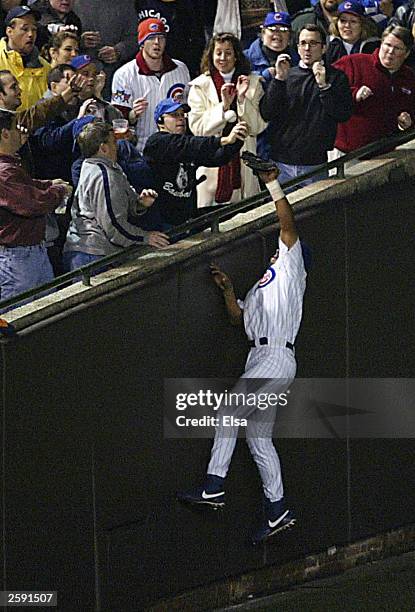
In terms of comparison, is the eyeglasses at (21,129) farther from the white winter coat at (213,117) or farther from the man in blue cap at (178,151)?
the white winter coat at (213,117)

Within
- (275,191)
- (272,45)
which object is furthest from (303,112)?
(272,45)

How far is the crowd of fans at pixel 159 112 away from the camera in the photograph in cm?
888

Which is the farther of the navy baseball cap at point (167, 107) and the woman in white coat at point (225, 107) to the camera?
the woman in white coat at point (225, 107)

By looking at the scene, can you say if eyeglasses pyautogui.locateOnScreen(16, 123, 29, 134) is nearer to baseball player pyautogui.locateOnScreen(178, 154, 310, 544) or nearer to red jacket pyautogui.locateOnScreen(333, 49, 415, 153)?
baseball player pyautogui.locateOnScreen(178, 154, 310, 544)

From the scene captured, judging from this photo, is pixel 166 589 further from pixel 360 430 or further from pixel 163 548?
pixel 360 430

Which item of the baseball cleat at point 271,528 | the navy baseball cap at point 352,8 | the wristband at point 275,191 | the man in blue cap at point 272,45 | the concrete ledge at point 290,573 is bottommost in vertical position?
the concrete ledge at point 290,573

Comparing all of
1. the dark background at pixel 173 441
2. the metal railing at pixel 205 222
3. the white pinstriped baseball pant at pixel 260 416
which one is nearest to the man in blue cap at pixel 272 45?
the metal railing at pixel 205 222

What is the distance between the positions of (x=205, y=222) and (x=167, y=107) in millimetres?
704

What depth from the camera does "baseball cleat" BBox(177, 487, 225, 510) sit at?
9.45 meters

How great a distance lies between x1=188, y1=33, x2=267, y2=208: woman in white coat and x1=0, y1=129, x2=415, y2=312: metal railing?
0.19m

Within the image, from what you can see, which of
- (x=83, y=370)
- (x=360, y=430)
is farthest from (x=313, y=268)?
(x=83, y=370)

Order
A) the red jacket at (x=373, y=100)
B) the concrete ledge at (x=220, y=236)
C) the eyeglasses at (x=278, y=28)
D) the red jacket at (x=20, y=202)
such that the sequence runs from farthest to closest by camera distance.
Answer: the eyeglasses at (x=278, y=28), the red jacket at (x=373, y=100), the concrete ledge at (x=220, y=236), the red jacket at (x=20, y=202)

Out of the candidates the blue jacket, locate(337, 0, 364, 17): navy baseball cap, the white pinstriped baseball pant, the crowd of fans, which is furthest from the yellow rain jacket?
the white pinstriped baseball pant

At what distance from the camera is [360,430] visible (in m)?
9.95
